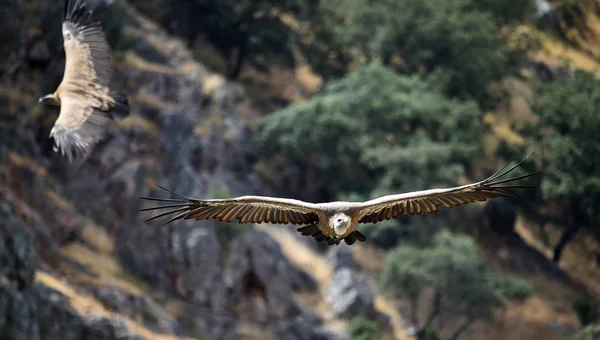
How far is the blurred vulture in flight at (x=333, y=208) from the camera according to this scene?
17.3m

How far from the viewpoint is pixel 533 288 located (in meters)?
51.3

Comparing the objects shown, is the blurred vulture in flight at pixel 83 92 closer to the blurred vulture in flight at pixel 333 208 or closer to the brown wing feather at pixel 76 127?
the brown wing feather at pixel 76 127

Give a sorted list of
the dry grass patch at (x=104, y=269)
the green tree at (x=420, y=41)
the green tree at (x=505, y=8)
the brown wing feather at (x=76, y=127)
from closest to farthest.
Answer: the brown wing feather at (x=76, y=127), the dry grass patch at (x=104, y=269), the green tree at (x=420, y=41), the green tree at (x=505, y=8)

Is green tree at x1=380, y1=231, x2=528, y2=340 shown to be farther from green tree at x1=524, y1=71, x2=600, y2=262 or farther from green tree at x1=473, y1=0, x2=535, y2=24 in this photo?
green tree at x1=473, y1=0, x2=535, y2=24

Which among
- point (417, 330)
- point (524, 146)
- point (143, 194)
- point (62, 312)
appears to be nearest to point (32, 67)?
point (143, 194)

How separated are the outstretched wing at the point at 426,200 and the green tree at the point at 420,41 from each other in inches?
1528

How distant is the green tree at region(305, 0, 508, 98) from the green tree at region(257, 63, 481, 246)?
372 centimetres

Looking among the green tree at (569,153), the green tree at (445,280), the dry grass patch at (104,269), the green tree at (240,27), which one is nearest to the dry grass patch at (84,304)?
the dry grass patch at (104,269)

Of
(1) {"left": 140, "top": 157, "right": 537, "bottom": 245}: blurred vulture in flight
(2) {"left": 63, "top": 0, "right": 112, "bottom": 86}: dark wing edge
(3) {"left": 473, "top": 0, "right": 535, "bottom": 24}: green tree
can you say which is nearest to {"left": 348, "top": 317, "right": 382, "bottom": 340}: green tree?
(2) {"left": 63, "top": 0, "right": 112, "bottom": 86}: dark wing edge

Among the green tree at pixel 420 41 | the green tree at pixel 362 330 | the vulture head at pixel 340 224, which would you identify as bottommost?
the green tree at pixel 362 330

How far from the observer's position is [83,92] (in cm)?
2147

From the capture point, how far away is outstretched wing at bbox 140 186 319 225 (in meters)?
17.3

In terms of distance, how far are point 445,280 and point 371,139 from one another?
8.33 metres

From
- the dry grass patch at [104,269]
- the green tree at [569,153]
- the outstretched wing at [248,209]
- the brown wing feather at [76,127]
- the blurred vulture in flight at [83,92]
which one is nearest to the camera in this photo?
the outstretched wing at [248,209]
